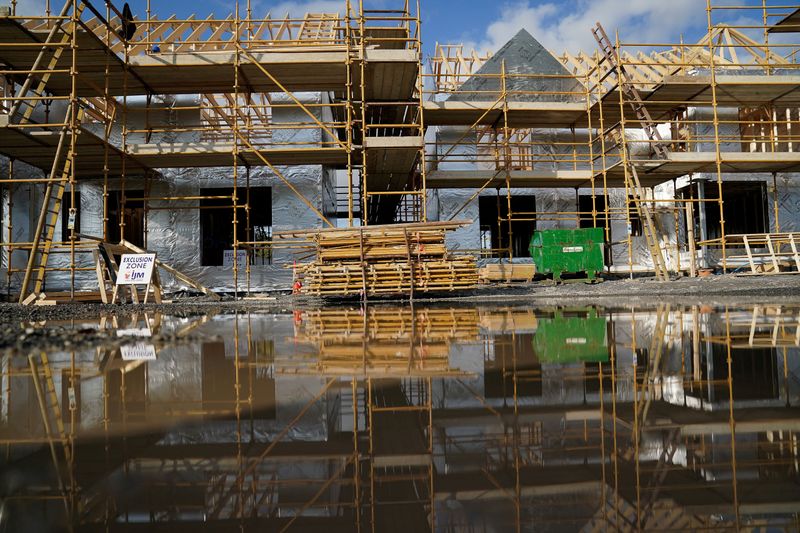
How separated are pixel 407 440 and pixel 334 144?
1604 cm

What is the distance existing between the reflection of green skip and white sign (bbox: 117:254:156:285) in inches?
346

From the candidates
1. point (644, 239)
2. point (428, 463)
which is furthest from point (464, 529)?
point (644, 239)

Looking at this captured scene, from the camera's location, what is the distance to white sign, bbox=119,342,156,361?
164 inches

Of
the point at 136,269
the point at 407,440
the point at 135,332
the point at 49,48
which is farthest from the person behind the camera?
the point at 49,48

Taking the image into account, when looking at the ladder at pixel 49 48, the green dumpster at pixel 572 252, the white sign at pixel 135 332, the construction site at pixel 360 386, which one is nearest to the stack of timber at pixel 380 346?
the construction site at pixel 360 386

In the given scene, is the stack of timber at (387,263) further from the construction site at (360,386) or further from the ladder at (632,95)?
the ladder at (632,95)

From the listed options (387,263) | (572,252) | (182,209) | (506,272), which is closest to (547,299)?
(387,263)

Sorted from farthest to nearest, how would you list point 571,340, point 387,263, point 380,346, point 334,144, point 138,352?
point 334,144
point 387,263
point 571,340
point 380,346
point 138,352

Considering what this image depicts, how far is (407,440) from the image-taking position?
2090 millimetres

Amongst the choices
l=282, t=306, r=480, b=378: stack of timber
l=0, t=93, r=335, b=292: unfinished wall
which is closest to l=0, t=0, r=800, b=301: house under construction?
l=0, t=93, r=335, b=292: unfinished wall

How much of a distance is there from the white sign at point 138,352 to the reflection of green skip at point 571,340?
113 inches

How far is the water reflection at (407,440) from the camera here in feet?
4.86

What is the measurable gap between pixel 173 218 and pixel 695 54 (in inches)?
783

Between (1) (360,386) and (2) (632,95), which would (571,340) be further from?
(2) (632,95)
